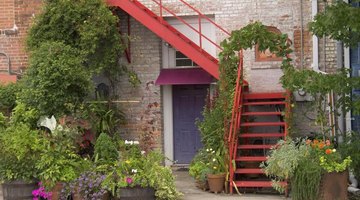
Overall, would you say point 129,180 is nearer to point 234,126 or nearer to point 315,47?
point 234,126

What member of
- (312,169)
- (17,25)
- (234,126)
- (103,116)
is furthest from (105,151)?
(17,25)

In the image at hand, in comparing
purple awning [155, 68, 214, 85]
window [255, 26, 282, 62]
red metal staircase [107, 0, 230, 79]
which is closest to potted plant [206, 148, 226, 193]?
red metal staircase [107, 0, 230, 79]

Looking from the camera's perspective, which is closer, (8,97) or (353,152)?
(353,152)

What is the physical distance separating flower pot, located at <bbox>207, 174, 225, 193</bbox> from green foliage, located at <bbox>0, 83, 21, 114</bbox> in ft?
15.8

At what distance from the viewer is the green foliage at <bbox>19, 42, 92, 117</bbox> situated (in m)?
11.4

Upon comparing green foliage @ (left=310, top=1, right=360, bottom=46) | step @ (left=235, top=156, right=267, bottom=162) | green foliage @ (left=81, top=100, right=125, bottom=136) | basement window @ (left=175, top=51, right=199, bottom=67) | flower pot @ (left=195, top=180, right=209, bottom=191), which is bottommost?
flower pot @ (left=195, top=180, right=209, bottom=191)

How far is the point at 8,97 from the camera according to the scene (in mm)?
12812

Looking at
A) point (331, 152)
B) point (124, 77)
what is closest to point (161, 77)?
point (124, 77)

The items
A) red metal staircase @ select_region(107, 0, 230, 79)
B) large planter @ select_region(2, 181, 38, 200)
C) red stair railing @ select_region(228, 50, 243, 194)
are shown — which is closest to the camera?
large planter @ select_region(2, 181, 38, 200)

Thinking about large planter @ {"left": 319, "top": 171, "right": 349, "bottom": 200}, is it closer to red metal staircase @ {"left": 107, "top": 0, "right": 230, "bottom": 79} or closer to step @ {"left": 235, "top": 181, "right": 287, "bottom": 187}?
step @ {"left": 235, "top": 181, "right": 287, "bottom": 187}

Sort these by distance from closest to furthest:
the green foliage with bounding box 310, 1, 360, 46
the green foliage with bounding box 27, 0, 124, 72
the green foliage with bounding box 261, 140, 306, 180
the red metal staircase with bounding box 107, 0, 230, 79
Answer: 1. the green foliage with bounding box 310, 1, 360, 46
2. the green foliage with bounding box 261, 140, 306, 180
3. the red metal staircase with bounding box 107, 0, 230, 79
4. the green foliage with bounding box 27, 0, 124, 72

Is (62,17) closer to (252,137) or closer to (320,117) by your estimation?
(252,137)

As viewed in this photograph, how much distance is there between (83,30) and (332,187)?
238 inches

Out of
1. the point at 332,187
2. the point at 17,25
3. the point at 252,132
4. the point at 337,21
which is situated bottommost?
the point at 332,187
